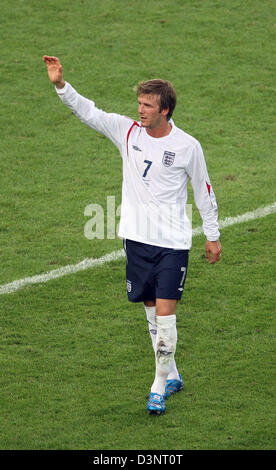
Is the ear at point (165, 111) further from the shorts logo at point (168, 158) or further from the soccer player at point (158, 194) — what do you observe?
the shorts logo at point (168, 158)

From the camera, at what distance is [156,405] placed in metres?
6.56

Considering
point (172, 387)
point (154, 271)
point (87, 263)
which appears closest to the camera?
point (154, 271)

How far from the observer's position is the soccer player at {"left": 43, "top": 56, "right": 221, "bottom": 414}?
648 cm

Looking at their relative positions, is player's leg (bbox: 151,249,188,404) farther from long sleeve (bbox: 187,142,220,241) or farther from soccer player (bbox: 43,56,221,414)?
long sleeve (bbox: 187,142,220,241)

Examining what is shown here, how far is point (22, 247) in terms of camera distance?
9742 millimetres

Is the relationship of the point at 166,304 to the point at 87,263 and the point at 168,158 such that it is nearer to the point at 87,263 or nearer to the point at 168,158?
the point at 168,158

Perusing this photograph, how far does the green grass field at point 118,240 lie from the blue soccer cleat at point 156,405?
62 millimetres

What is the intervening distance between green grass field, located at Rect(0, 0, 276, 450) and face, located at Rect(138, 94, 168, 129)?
201 cm

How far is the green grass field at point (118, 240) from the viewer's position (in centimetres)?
658

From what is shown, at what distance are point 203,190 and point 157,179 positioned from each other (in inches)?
14.0

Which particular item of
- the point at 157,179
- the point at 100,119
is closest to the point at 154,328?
the point at 157,179

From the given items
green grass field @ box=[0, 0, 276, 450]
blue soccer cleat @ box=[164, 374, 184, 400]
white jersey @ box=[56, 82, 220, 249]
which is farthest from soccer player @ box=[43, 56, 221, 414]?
green grass field @ box=[0, 0, 276, 450]
